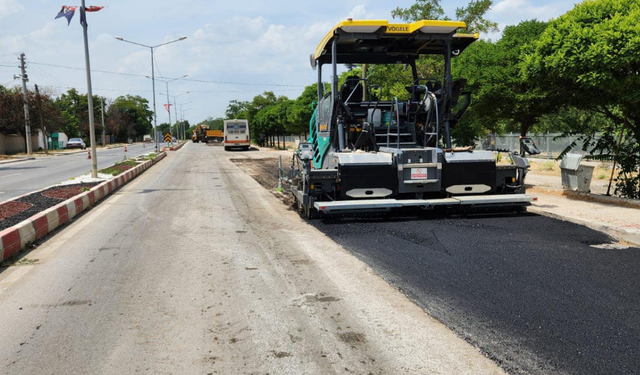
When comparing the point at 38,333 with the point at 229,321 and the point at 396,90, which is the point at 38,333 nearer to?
the point at 229,321

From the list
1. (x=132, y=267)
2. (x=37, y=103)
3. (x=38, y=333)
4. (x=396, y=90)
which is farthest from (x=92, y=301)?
(x=37, y=103)

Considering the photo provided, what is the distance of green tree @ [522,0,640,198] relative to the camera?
323 inches

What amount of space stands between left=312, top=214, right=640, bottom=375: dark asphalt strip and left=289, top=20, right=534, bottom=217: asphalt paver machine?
51 cm

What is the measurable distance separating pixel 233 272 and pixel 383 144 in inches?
174

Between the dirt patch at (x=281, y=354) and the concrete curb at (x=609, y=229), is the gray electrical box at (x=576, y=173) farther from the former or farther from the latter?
the dirt patch at (x=281, y=354)

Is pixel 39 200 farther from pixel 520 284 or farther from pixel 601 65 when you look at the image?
pixel 601 65

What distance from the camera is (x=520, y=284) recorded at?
16.6 ft

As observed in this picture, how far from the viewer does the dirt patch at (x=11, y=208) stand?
8.84 metres

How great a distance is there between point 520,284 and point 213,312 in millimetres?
3036

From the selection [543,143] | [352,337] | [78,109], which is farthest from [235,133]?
[78,109]

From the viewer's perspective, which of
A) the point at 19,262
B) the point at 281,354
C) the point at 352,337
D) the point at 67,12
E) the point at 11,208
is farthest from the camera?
the point at 67,12

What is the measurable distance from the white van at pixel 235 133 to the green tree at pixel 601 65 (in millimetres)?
39892

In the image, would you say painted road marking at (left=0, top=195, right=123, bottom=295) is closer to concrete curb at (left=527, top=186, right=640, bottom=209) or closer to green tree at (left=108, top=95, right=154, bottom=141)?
concrete curb at (left=527, top=186, right=640, bottom=209)

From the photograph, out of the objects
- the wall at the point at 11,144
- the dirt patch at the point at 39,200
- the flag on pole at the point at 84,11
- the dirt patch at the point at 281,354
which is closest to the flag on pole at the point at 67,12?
the flag on pole at the point at 84,11
